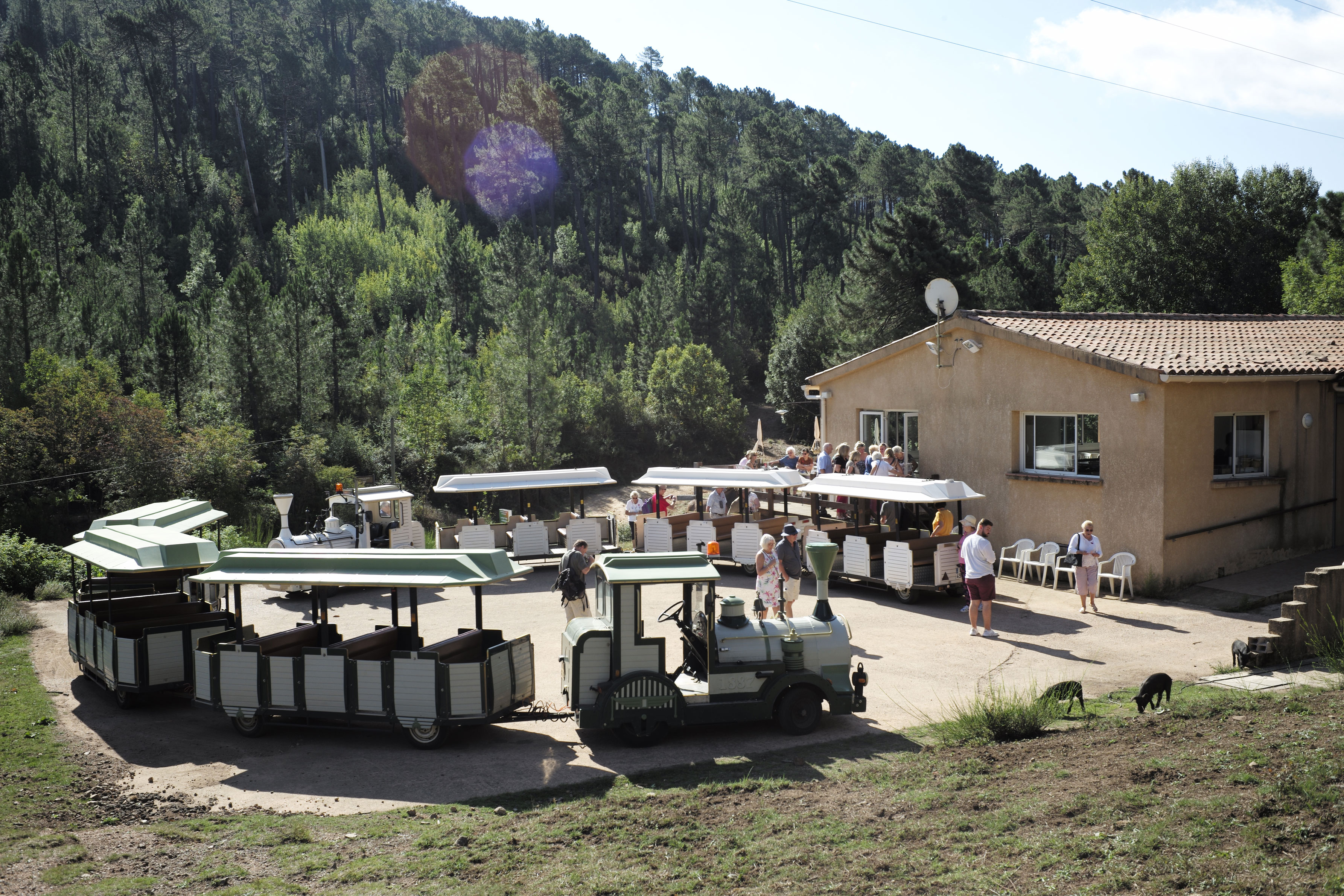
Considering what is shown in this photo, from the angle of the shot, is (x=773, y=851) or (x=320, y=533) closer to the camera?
(x=773, y=851)

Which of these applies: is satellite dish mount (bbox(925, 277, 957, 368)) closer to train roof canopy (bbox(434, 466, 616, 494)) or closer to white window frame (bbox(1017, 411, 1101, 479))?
white window frame (bbox(1017, 411, 1101, 479))

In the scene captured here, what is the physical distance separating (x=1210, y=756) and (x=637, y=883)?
14.6 feet

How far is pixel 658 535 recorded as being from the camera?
19.8 metres

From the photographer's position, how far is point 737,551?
18641 mm

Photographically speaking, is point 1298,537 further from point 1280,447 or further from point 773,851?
point 773,851

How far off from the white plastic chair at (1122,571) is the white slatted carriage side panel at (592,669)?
9.90m

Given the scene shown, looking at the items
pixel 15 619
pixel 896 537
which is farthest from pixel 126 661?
pixel 896 537

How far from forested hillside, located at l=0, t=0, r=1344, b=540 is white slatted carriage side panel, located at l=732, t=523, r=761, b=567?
63.1ft

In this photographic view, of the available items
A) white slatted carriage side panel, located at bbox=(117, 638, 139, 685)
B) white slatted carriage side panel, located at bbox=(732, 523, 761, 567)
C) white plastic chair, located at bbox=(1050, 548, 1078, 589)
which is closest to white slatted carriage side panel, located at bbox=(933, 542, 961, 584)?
white plastic chair, located at bbox=(1050, 548, 1078, 589)

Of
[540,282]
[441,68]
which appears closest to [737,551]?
[540,282]

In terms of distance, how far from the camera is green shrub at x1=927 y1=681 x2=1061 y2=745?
29.2ft


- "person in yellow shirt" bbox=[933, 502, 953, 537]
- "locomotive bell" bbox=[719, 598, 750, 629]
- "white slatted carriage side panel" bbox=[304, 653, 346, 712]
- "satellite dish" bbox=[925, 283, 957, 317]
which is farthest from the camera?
"satellite dish" bbox=[925, 283, 957, 317]

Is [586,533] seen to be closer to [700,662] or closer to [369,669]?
[700,662]

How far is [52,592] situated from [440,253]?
51.2 meters
